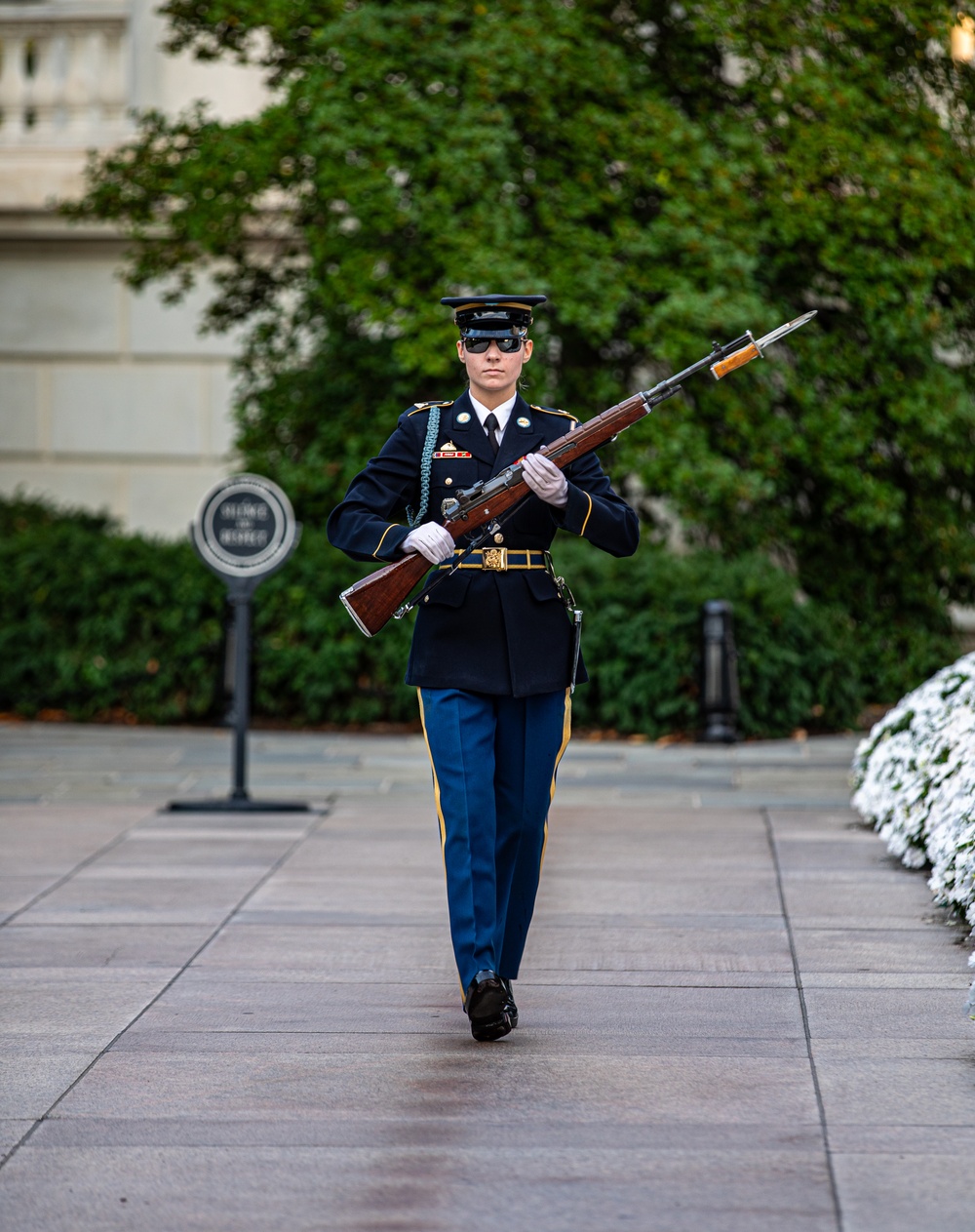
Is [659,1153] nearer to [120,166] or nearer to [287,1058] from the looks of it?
[287,1058]

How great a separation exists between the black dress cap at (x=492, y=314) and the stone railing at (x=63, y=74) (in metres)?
12.3

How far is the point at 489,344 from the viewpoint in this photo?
198 inches

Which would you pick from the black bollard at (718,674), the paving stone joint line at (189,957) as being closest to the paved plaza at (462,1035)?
the paving stone joint line at (189,957)

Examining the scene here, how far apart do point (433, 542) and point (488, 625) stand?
316mm

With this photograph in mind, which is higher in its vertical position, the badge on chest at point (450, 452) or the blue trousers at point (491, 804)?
the badge on chest at point (450, 452)

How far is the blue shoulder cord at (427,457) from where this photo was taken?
5098mm

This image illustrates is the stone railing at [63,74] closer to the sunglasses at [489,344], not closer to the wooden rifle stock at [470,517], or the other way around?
the sunglasses at [489,344]

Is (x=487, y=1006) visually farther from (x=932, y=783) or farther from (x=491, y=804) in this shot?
(x=932, y=783)

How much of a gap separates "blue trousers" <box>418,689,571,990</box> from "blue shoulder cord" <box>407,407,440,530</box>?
54 centimetres

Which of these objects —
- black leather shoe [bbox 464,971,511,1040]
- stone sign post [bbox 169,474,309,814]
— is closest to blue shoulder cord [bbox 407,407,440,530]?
black leather shoe [bbox 464,971,511,1040]

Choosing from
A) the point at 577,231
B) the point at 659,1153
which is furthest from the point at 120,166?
the point at 659,1153

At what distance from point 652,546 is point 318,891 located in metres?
6.13

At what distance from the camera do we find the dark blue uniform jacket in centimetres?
495

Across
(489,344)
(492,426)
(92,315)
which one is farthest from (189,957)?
(92,315)
